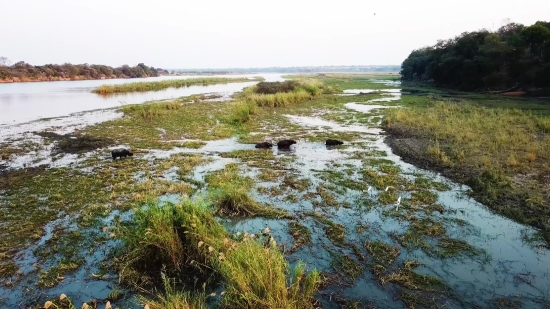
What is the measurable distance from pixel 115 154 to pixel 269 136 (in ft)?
26.0

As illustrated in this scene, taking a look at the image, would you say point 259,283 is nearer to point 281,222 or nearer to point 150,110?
point 281,222

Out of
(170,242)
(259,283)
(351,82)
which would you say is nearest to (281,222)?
(170,242)

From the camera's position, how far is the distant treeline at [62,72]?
233 ft

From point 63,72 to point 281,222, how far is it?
313 feet

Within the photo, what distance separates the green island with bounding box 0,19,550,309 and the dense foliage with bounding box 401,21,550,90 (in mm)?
25504

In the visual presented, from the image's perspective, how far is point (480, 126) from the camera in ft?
59.3

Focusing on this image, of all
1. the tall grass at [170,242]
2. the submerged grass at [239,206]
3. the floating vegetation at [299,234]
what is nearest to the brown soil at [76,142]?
the submerged grass at [239,206]

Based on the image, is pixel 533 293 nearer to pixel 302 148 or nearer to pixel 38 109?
pixel 302 148

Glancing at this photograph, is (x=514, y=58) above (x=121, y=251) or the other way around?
above

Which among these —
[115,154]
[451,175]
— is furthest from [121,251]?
[451,175]

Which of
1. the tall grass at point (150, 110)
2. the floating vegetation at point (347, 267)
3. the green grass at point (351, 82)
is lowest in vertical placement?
the floating vegetation at point (347, 267)

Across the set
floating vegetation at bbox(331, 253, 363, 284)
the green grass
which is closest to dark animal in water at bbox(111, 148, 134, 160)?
floating vegetation at bbox(331, 253, 363, 284)

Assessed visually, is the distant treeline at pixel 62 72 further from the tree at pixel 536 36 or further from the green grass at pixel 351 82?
the tree at pixel 536 36

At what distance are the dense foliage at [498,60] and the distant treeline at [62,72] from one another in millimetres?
82862
